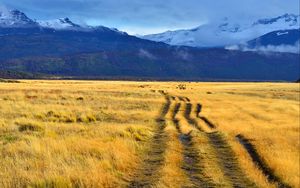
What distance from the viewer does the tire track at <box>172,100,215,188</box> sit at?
15516mm

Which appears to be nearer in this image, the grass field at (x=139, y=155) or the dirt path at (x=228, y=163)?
the grass field at (x=139, y=155)

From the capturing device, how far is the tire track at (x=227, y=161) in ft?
52.8

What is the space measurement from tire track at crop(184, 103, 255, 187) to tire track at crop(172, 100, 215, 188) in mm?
762

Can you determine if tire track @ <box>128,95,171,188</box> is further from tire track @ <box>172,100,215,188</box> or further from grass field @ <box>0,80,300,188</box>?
tire track @ <box>172,100,215,188</box>

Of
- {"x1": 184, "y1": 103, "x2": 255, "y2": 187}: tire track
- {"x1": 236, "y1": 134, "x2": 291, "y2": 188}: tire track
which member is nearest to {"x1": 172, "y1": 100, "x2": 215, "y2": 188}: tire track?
{"x1": 184, "y1": 103, "x2": 255, "y2": 187}: tire track

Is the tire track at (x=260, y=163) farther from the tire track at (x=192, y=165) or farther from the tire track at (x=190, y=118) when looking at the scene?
the tire track at (x=190, y=118)

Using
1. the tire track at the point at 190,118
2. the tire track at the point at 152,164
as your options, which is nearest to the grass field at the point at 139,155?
the tire track at the point at 152,164

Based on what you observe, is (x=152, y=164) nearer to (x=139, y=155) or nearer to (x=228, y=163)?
(x=139, y=155)

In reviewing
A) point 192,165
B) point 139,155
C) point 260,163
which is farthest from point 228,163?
point 139,155

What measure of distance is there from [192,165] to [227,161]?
194 cm

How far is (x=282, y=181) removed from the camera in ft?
57.2

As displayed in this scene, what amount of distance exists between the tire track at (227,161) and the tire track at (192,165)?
30.0 inches

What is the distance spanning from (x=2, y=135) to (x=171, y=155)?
25.4ft

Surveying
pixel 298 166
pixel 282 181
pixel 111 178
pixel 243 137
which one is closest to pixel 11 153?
pixel 111 178
